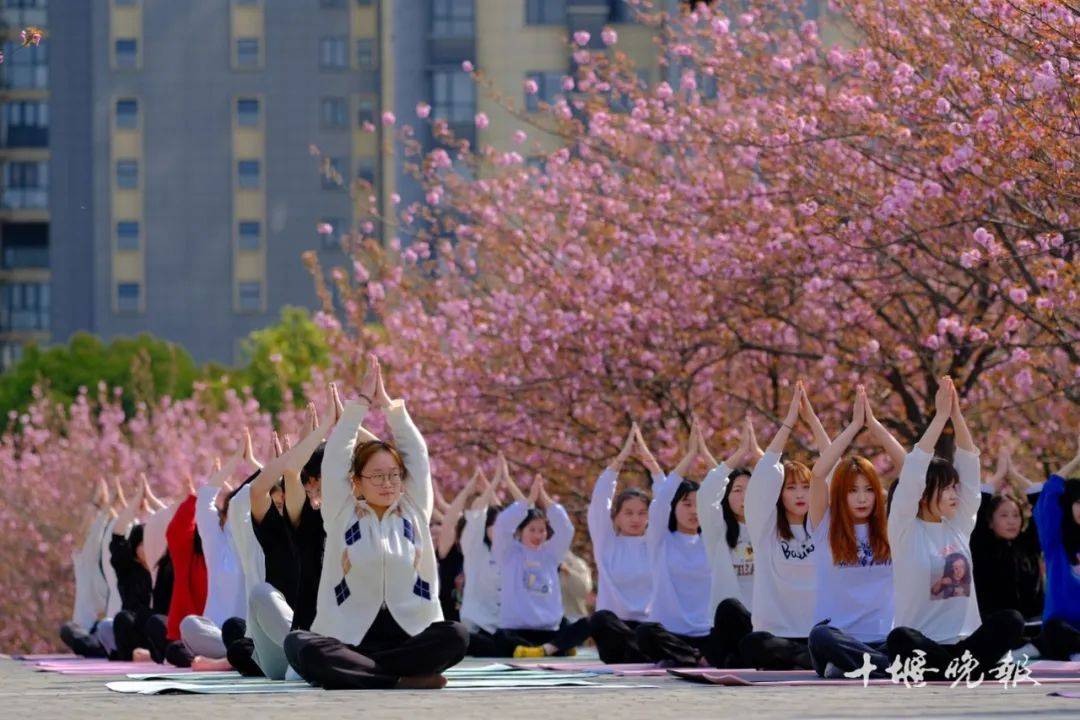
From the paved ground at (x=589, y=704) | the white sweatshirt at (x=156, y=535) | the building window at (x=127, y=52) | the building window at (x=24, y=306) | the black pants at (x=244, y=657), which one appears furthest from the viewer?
the building window at (x=24, y=306)

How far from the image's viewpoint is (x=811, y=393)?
79.5 ft

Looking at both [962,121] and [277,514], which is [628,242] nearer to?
[962,121]

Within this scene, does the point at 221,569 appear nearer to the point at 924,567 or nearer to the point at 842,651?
the point at 842,651

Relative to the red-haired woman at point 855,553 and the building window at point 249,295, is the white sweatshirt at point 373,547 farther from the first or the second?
the building window at point 249,295

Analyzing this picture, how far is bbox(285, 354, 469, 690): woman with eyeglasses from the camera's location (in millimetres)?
13125

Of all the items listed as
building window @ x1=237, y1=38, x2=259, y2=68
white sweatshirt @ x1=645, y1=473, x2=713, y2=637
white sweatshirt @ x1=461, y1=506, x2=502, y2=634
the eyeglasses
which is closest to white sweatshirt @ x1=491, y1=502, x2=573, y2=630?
white sweatshirt @ x1=461, y1=506, x2=502, y2=634

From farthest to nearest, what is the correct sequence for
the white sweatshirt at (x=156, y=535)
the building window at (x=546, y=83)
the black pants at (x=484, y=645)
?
the building window at (x=546, y=83) → the black pants at (x=484, y=645) → the white sweatshirt at (x=156, y=535)

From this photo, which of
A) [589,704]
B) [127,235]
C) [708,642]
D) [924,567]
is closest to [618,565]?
[708,642]

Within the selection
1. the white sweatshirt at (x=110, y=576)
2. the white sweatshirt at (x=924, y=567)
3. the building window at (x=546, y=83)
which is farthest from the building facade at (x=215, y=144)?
the white sweatshirt at (x=924, y=567)

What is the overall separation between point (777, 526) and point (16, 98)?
80671mm

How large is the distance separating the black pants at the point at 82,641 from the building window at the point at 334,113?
66.2 metres

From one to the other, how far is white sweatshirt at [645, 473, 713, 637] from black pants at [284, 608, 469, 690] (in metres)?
4.41

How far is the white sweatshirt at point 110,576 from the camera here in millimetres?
22266

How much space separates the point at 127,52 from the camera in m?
88.6
